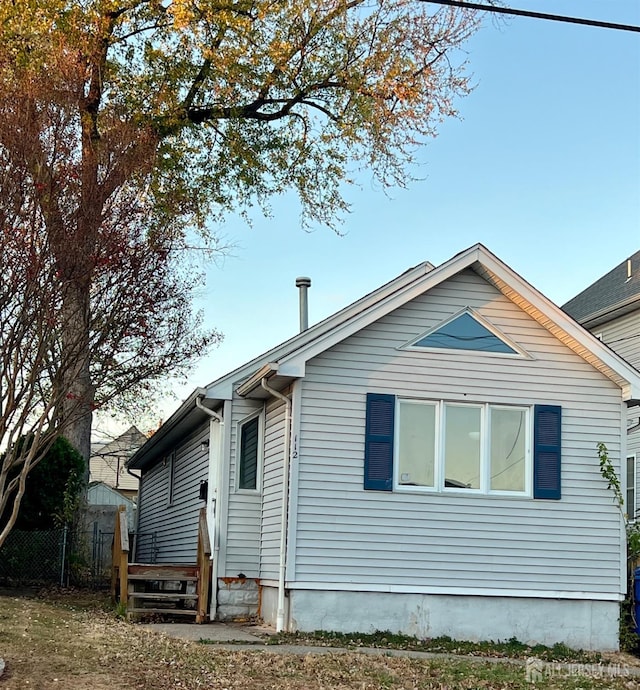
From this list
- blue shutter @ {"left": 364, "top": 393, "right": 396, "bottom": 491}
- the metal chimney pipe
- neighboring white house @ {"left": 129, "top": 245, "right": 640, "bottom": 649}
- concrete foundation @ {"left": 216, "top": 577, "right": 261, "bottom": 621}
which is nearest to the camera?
neighboring white house @ {"left": 129, "top": 245, "right": 640, "bottom": 649}

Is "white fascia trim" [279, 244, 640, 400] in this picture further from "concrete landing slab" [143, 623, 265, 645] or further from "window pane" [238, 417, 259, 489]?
"concrete landing slab" [143, 623, 265, 645]

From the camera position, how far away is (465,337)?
43.4 feet

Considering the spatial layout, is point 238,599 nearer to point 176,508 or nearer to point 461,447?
point 461,447

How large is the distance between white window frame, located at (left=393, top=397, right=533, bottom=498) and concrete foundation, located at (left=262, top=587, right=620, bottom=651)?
1.33 meters

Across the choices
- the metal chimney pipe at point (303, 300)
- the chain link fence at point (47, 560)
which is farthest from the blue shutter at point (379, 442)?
the chain link fence at point (47, 560)

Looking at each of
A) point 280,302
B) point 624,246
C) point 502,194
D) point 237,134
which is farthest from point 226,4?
point 624,246

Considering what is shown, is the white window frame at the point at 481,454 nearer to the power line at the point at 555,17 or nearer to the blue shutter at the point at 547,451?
the blue shutter at the point at 547,451

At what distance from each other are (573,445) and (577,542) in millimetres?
1276

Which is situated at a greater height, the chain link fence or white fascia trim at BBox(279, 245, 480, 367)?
white fascia trim at BBox(279, 245, 480, 367)

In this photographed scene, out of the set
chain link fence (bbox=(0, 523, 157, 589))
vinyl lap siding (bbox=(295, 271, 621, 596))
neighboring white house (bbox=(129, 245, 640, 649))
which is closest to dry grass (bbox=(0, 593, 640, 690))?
neighboring white house (bbox=(129, 245, 640, 649))

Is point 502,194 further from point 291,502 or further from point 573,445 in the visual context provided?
point 291,502

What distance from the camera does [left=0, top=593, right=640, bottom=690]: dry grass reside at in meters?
8.09

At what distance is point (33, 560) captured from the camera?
17656 millimetres

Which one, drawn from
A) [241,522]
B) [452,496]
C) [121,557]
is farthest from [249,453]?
[452,496]
